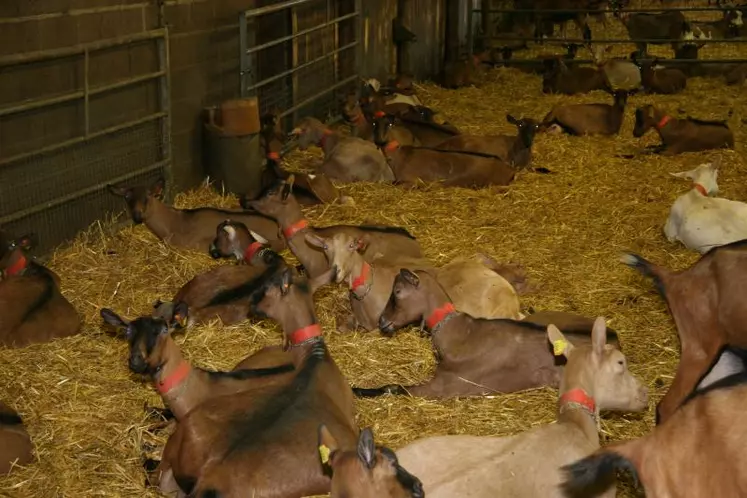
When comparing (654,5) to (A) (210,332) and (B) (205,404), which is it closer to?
(A) (210,332)

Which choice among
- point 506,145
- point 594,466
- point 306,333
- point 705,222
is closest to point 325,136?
point 506,145

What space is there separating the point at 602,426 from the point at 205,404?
2.39m

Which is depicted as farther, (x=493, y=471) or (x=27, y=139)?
(x=27, y=139)

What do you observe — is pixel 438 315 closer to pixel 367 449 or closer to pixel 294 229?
pixel 294 229

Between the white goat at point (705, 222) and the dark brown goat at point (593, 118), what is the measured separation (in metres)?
4.79

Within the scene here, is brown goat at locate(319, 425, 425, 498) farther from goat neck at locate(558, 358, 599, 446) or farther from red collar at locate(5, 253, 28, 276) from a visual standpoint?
red collar at locate(5, 253, 28, 276)

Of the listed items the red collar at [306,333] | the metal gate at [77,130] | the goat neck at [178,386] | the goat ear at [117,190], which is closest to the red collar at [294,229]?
the goat ear at [117,190]

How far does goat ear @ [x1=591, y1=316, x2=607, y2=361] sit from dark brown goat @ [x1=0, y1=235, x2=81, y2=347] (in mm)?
3934

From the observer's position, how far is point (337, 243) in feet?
25.3

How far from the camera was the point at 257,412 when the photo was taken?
5414mm

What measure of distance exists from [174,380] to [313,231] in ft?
9.62

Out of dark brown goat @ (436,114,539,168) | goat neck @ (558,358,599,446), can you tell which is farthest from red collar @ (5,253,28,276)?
dark brown goat @ (436,114,539,168)

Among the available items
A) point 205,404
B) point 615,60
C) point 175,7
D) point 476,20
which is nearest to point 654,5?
point 476,20

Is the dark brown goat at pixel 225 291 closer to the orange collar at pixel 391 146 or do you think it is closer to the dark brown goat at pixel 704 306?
the dark brown goat at pixel 704 306
